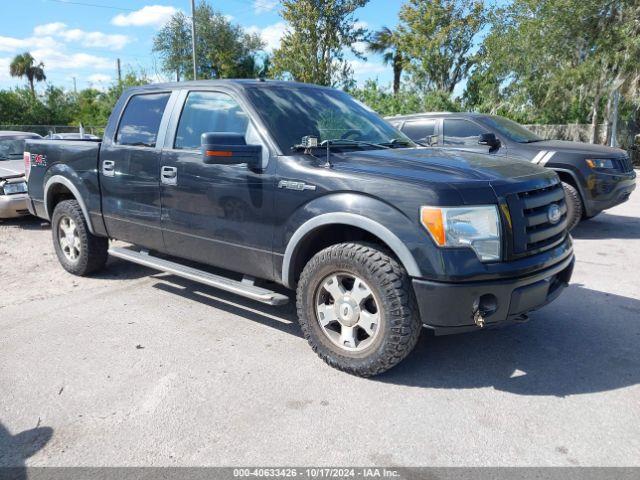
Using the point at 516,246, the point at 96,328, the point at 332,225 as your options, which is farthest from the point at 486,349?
the point at 96,328

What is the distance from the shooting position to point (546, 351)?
150 inches

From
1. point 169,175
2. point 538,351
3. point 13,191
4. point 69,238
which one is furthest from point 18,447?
point 13,191

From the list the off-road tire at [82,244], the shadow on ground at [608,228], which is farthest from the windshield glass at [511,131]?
the off-road tire at [82,244]

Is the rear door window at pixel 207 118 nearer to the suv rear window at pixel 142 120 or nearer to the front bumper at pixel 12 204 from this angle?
the suv rear window at pixel 142 120

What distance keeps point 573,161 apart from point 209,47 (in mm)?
43993

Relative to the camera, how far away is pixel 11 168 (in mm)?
8945

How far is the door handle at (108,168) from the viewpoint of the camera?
4992mm

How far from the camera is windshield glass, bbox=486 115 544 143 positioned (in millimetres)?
8492

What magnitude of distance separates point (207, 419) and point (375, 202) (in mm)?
1600

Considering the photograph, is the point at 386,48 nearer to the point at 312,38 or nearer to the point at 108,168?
the point at 312,38

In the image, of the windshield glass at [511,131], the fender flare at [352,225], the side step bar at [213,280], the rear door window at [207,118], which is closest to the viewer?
the fender flare at [352,225]

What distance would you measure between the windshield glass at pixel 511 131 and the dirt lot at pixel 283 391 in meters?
4.05

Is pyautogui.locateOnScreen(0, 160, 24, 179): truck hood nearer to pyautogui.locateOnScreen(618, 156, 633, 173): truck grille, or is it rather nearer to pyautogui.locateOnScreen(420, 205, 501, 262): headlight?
pyautogui.locateOnScreen(420, 205, 501, 262): headlight

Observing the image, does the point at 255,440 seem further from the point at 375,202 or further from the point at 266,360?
the point at 375,202
